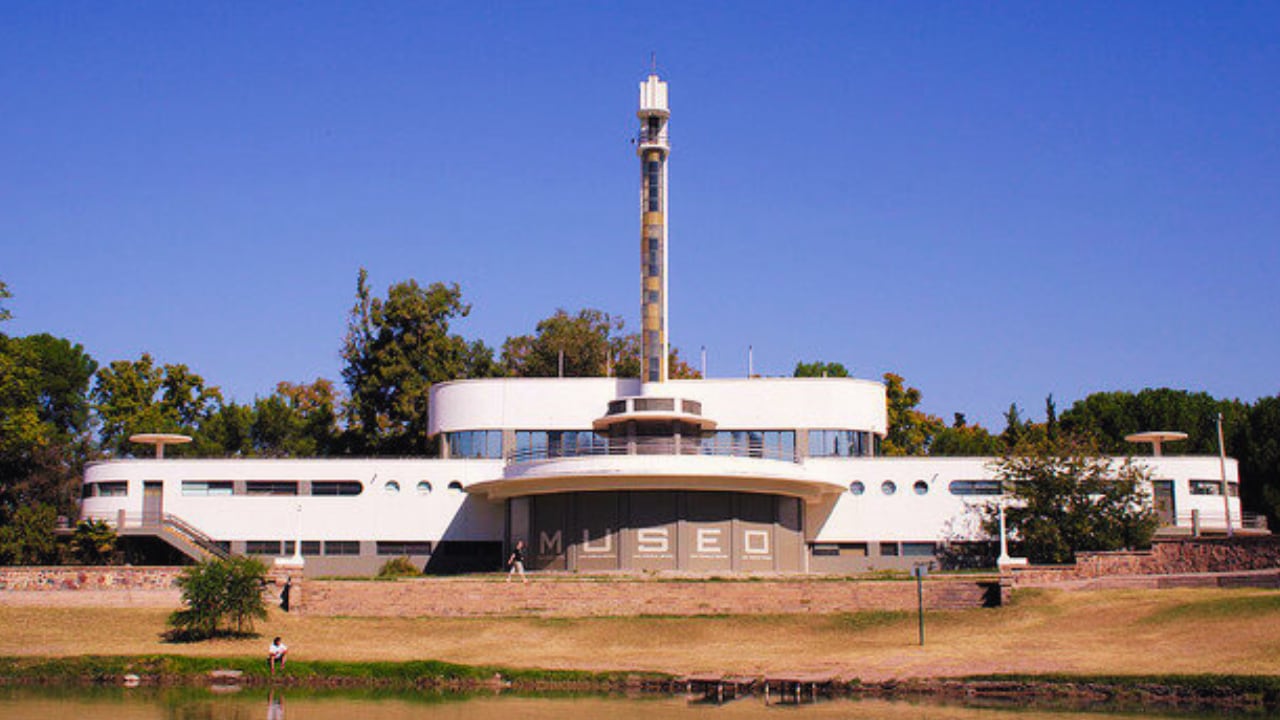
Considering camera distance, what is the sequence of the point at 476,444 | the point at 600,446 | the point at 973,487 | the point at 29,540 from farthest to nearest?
1. the point at 476,444
2. the point at 973,487
3. the point at 29,540
4. the point at 600,446

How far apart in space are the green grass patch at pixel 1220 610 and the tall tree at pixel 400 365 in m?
43.4

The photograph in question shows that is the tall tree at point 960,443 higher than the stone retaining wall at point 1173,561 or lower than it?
higher

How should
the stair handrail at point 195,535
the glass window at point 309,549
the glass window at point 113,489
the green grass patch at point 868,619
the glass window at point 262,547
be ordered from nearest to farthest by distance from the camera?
the green grass patch at point 868,619, the stair handrail at point 195,535, the glass window at point 309,549, the glass window at point 262,547, the glass window at point 113,489

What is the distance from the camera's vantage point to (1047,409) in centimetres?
8175

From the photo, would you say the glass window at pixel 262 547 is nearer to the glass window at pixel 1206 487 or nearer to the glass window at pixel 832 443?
the glass window at pixel 832 443

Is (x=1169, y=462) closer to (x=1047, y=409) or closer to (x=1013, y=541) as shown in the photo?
(x=1013, y=541)

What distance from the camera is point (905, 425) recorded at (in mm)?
88312

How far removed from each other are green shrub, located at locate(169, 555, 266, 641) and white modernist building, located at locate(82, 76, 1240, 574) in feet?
47.9

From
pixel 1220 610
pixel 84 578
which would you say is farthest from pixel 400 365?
pixel 1220 610

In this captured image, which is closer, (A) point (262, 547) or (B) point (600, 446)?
(B) point (600, 446)

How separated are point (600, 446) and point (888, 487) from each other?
12182 millimetres

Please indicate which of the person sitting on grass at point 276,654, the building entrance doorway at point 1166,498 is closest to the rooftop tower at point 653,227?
the building entrance doorway at point 1166,498

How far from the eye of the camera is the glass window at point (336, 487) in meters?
57.4

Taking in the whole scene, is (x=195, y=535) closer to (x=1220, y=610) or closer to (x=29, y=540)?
(x=29, y=540)
